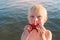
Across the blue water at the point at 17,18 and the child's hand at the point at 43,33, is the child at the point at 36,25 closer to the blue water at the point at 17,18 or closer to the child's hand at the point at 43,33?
the child's hand at the point at 43,33

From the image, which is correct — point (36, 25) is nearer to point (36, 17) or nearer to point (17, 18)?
point (36, 17)

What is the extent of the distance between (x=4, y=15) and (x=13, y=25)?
2.81 feet

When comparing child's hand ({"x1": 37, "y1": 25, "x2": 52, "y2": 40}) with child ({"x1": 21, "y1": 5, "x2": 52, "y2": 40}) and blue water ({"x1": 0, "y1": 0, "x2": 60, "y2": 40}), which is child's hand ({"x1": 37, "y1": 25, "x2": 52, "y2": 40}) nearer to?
child ({"x1": 21, "y1": 5, "x2": 52, "y2": 40})

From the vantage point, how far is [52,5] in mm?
8312

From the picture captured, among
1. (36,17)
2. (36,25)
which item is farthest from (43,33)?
(36,17)

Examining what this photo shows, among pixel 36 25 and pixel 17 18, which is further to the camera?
pixel 17 18

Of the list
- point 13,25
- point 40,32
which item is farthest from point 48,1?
point 40,32

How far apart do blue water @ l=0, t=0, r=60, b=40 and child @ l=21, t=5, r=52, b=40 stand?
2815 mm

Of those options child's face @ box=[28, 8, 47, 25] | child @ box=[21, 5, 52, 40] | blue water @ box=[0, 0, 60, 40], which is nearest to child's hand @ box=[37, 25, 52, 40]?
child @ box=[21, 5, 52, 40]

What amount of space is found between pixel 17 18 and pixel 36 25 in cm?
405

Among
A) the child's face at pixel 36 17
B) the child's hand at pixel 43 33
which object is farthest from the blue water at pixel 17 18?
the child's face at pixel 36 17

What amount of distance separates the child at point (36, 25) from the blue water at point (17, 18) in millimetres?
2815

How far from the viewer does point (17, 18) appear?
7113 millimetres

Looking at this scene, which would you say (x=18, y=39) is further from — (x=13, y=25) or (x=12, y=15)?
(x=12, y=15)
